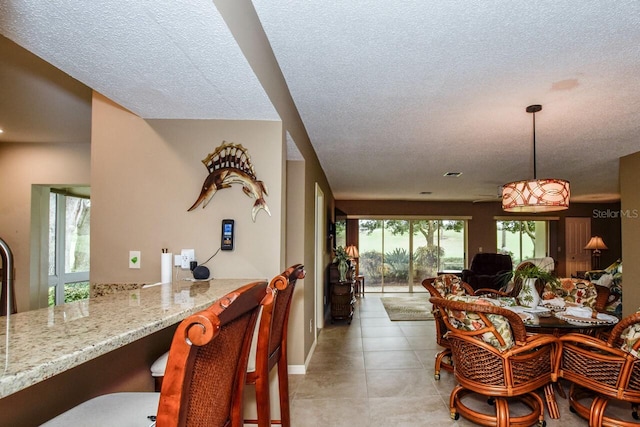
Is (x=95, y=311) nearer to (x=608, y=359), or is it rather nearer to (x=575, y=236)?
(x=608, y=359)

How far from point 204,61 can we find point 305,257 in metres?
2.42

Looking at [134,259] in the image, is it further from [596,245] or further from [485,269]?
Answer: [596,245]

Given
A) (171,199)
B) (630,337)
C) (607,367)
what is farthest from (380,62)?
Answer: (607,367)

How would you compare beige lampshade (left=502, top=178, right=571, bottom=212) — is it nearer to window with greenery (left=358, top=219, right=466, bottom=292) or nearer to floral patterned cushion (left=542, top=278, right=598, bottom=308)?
floral patterned cushion (left=542, top=278, right=598, bottom=308)

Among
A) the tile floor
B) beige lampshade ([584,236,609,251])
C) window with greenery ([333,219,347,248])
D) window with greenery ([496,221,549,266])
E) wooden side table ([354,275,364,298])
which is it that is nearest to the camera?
the tile floor

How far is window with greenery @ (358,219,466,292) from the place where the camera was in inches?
371

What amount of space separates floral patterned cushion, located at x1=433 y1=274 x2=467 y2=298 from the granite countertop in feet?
9.05

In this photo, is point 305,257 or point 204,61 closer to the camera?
point 204,61

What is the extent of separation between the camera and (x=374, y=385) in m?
3.26

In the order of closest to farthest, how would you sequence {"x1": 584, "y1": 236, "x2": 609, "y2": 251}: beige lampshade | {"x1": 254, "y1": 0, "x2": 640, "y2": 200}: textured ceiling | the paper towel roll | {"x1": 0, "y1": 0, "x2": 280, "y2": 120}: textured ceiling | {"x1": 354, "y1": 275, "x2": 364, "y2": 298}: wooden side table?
1. {"x1": 0, "y1": 0, "x2": 280, "y2": 120}: textured ceiling
2. {"x1": 254, "y1": 0, "x2": 640, "y2": 200}: textured ceiling
3. the paper towel roll
4. {"x1": 354, "y1": 275, "x2": 364, "y2": 298}: wooden side table
5. {"x1": 584, "y1": 236, "x2": 609, "y2": 251}: beige lampshade

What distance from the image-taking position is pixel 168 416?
0.68 metres

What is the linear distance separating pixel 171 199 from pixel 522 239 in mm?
9940

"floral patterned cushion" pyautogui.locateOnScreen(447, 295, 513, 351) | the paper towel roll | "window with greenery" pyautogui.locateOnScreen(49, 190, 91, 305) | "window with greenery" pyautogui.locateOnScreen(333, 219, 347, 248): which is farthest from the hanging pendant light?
"window with greenery" pyautogui.locateOnScreen(333, 219, 347, 248)

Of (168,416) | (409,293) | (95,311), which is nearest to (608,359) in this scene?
(168,416)
